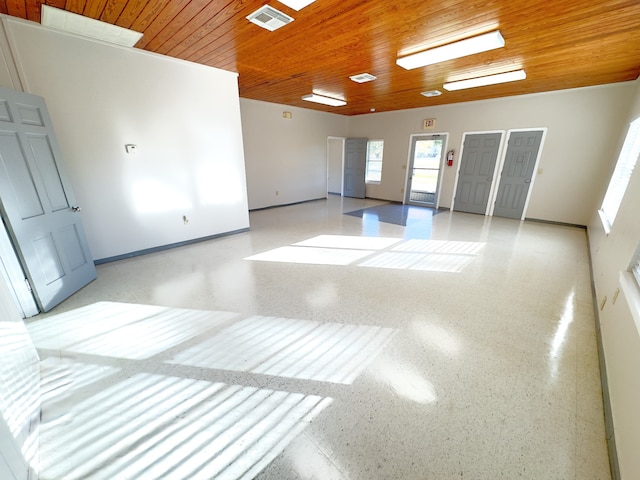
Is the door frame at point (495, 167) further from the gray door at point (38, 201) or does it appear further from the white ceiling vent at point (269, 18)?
the gray door at point (38, 201)

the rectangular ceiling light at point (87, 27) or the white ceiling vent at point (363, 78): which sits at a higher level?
the rectangular ceiling light at point (87, 27)

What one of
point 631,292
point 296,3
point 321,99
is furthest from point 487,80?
point 631,292

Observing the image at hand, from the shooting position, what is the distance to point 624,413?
126cm

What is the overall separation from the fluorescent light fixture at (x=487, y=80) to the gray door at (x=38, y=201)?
5.87m

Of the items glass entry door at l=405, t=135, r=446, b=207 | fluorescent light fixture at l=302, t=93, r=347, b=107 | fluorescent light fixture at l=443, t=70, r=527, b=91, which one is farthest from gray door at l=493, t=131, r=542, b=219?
fluorescent light fixture at l=302, t=93, r=347, b=107

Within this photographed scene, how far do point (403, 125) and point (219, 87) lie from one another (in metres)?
5.38

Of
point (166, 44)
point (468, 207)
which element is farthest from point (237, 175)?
point (468, 207)

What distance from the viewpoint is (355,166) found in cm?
882

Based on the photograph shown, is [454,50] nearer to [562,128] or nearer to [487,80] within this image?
[487,80]

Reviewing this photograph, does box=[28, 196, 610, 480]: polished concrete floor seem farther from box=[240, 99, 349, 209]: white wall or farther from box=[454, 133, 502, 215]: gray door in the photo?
box=[240, 99, 349, 209]: white wall

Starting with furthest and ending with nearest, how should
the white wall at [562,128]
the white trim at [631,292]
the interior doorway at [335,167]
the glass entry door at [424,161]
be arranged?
the interior doorway at [335,167]
the glass entry door at [424,161]
the white wall at [562,128]
the white trim at [631,292]

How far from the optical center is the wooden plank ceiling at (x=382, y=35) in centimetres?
226

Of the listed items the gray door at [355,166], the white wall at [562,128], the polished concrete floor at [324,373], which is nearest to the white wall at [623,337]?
the polished concrete floor at [324,373]

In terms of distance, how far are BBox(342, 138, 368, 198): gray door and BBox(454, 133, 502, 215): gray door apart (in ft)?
9.95
